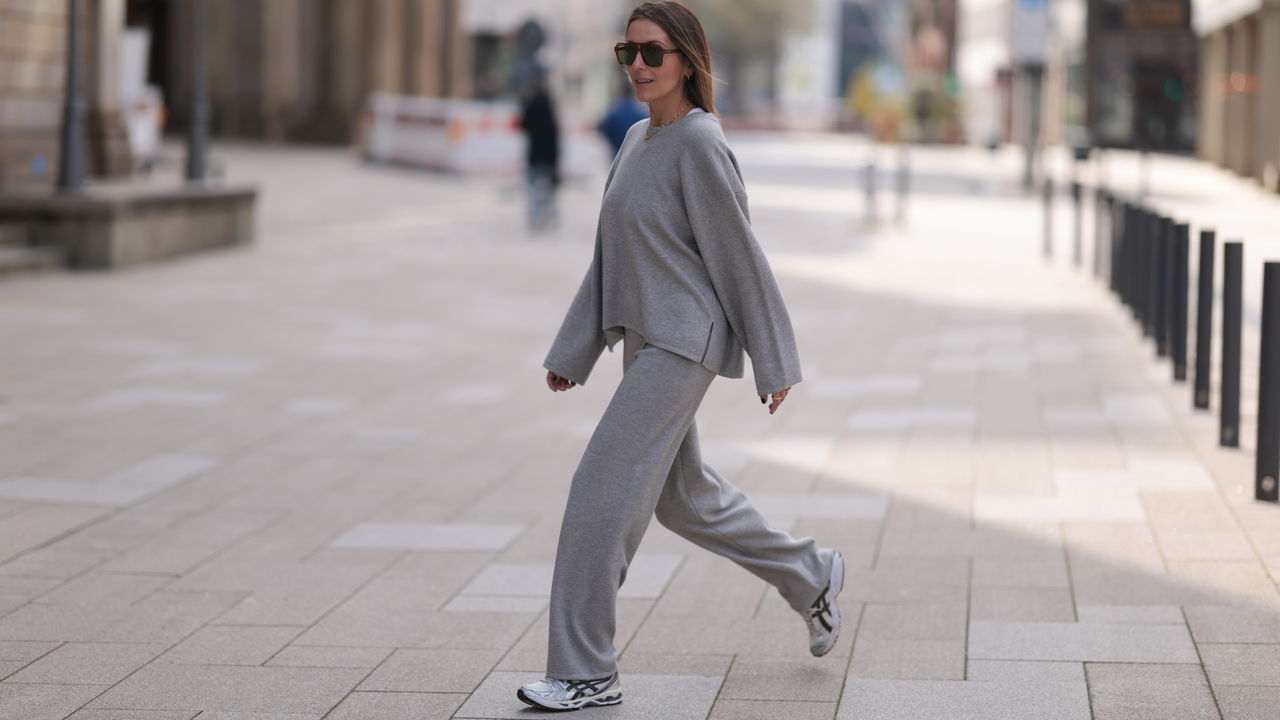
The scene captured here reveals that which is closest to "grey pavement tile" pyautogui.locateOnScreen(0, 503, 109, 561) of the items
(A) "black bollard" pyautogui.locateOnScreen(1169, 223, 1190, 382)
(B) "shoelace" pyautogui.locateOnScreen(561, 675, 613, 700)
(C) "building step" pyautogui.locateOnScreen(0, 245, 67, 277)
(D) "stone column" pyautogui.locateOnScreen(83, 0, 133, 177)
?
(B) "shoelace" pyautogui.locateOnScreen(561, 675, 613, 700)

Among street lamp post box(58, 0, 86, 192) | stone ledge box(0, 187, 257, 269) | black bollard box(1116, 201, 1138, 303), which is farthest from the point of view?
stone ledge box(0, 187, 257, 269)

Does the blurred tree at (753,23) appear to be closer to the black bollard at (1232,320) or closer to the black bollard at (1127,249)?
the black bollard at (1127,249)

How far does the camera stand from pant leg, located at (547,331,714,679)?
406 centimetres

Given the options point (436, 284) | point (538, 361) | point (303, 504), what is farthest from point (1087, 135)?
point (303, 504)

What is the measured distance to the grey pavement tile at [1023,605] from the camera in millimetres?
5078

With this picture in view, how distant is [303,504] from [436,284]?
8436 millimetres

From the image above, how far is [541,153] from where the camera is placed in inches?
812

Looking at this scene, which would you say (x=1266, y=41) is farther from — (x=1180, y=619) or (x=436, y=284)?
(x=1180, y=619)

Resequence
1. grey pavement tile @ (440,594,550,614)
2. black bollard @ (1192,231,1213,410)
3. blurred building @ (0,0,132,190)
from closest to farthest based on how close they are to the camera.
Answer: grey pavement tile @ (440,594,550,614) < black bollard @ (1192,231,1213,410) < blurred building @ (0,0,132,190)

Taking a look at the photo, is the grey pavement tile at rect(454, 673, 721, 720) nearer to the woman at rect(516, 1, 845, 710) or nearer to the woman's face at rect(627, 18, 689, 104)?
the woman at rect(516, 1, 845, 710)

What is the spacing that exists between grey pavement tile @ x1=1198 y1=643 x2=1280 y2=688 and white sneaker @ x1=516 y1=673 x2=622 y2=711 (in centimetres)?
159

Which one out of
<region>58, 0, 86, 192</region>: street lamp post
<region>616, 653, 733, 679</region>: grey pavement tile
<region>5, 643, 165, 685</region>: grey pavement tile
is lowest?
<region>5, 643, 165, 685</region>: grey pavement tile

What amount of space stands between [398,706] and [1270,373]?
3663 mm

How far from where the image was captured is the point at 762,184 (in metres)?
34.1
